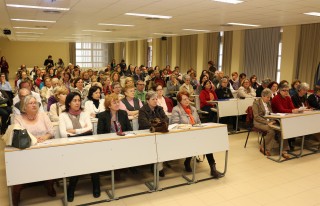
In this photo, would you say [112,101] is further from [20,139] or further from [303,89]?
[303,89]

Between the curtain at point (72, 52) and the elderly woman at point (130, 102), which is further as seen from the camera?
the curtain at point (72, 52)

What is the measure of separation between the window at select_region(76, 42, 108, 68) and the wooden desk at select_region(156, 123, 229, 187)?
71.4 ft

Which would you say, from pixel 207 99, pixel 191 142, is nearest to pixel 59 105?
pixel 191 142

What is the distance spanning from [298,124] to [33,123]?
4.51 m

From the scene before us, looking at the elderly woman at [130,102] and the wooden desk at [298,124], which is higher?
the elderly woman at [130,102]

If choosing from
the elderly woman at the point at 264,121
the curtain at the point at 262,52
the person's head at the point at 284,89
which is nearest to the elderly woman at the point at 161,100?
the elderly woman at the point at 264,121

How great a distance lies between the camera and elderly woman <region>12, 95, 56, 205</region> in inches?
147

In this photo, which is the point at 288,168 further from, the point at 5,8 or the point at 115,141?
the point at 5,8

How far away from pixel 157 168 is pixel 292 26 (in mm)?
7902

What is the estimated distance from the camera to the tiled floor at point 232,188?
12.7ft

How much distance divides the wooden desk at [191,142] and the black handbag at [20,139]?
164 centimetres

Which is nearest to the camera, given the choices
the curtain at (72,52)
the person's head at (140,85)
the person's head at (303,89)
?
the person's head at (303,89)

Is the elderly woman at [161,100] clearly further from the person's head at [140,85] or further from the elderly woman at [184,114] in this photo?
the elderly woman at [184,114]

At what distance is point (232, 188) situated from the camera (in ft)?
14.0
